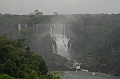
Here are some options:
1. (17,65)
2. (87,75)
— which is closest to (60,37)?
(87,75)

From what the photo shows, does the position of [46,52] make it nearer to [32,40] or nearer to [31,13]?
[32,40]

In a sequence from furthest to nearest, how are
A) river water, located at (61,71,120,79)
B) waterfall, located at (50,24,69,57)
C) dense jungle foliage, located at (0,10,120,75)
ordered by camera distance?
1. waterfall, located at (50,24,69,57)
2. dense jungle foliage, located at (0,10,120,75)
3. river water, located at (61,71,120,79)

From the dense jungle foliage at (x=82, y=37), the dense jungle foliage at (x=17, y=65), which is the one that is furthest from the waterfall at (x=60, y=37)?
the dense jungle foliage at (x=17, y=65)

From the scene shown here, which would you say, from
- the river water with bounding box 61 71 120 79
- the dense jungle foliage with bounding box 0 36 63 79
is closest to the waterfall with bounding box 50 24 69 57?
the river water with bounding box 61 71 120 79

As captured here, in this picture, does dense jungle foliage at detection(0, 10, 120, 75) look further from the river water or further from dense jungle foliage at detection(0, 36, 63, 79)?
dense jungle foliage at detection(0, 36, 63, 79)

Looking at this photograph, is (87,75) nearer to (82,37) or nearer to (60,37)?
(82,37)
